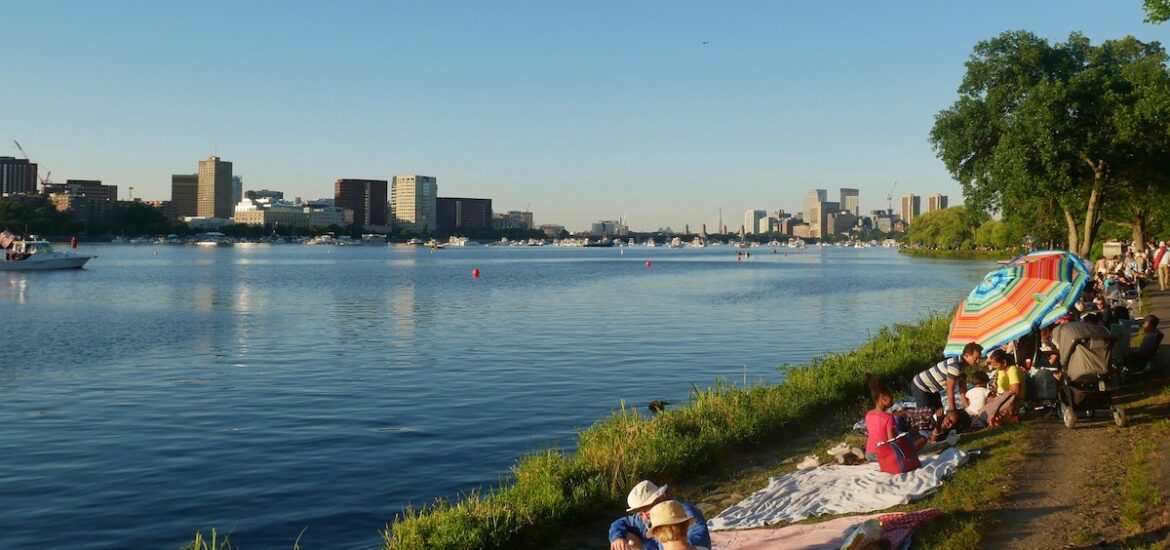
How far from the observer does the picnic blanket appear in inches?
391

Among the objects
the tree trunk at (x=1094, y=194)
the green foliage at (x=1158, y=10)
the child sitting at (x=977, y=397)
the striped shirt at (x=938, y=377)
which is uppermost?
the green foliage at (x=1158, y=10)

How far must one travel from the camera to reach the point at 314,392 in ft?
86.4

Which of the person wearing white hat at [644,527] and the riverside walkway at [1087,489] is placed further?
the riverside walkway at [1087,489]

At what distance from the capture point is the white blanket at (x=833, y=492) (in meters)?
11.5

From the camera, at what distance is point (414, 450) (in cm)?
1867

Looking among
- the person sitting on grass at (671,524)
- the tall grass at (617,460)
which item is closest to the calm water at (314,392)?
the tall grass at (617,460)

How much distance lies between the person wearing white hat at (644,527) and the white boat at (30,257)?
113 m

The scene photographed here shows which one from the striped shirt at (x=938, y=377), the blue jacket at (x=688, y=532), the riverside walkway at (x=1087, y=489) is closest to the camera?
the blue jacket at (x=688, y=532)

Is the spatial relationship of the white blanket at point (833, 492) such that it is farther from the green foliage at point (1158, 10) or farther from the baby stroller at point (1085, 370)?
the green foliage at point (1158, 10)

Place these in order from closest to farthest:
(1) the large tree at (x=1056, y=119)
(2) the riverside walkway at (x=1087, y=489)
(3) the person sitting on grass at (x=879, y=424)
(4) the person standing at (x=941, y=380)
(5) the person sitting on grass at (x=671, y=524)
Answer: (5) the person sitting on grass at (x=671, y=524), (2) the riverside walkway at (x=1087, y=489), (3) the person sitting on grass at (x=879, y=424), (4) the person standing at (x=941, y=380), (1) the large tree at (x=1056, y=119)

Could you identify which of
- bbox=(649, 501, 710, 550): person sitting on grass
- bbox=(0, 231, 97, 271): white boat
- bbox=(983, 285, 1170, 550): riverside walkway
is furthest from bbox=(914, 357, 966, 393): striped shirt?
bbox=(0, 231, 97, 271): white boat

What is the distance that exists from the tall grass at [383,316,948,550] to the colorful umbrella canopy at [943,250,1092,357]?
346 centimetres

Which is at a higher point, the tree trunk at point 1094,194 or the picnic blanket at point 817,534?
the tree trunk at point 1094,194

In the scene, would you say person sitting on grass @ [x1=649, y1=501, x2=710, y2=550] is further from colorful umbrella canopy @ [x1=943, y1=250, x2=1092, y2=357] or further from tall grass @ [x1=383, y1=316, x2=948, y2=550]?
colorful umbrella canopy @ [x1=943, y1=250, x2=1092, y2=357]
